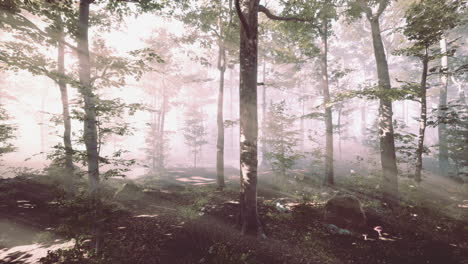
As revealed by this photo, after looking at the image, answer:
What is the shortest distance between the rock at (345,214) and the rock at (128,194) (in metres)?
9.54

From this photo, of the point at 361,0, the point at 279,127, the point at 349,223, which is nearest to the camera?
the point at 349,223

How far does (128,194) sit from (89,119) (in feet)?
18.5

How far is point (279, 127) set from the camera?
16.2 meters

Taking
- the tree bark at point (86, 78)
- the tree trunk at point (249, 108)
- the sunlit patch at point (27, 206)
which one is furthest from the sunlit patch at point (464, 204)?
the sunlit patch at point (27, 206)

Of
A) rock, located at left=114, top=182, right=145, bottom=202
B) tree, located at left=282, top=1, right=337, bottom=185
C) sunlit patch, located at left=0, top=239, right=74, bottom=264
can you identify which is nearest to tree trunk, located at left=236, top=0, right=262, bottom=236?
tree, located at left=282, top=1, right=337, bottom=185

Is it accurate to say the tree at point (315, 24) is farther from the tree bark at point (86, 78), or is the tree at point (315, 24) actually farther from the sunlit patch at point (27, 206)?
the sunlit patch at point (27, 206)

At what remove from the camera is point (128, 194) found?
1078 centimetres

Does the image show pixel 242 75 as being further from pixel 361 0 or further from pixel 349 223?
pixel 361 0

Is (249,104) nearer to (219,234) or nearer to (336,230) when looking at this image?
(219,234)

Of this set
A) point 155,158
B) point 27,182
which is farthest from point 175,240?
point 155,158

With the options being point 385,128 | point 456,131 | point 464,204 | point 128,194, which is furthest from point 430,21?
point 128,194

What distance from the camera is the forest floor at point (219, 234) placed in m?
5.45

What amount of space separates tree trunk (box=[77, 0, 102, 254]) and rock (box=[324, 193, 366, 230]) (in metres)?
7.86

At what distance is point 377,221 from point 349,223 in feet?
5.06
